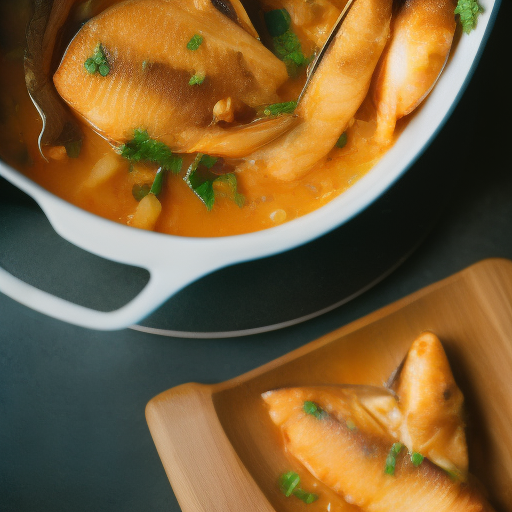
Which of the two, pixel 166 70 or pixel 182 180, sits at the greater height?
pixel 166 70

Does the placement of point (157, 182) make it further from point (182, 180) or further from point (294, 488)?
point (294, 488)

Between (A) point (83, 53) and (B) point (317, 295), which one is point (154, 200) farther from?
(B) point (317, 295)

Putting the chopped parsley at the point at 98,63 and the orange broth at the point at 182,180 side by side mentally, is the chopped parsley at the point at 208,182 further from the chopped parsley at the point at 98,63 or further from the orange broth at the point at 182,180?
the chopped parsley at the point at 98,63

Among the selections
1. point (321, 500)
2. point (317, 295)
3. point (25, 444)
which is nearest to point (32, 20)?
point (317, 295)

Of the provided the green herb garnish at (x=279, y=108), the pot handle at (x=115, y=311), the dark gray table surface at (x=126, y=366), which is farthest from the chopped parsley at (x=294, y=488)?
the green herb garnish at (x=279, y=108)

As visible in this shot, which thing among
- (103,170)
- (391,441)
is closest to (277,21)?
(103,170)

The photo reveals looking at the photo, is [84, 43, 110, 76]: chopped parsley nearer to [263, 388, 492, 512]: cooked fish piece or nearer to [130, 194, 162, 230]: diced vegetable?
[130, 194, 162, 230]: diced vegetable
